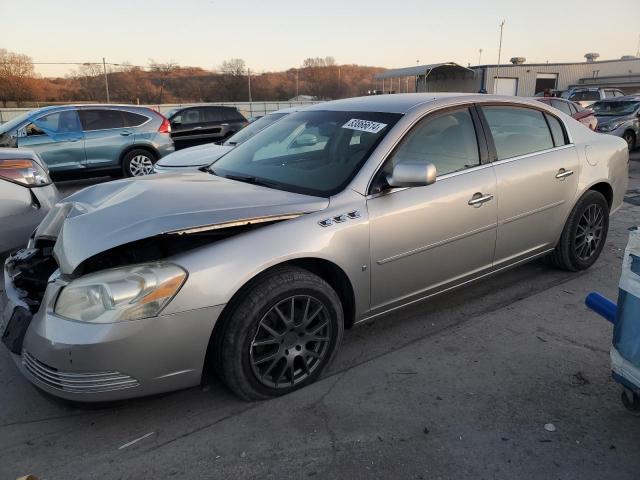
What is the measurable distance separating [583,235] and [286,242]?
3034mm

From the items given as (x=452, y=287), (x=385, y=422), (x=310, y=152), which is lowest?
(x=385, y=422)

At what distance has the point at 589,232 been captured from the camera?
439cm

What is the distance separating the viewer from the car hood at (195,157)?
6.77m

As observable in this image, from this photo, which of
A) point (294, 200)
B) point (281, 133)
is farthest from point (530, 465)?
point (281, 133)

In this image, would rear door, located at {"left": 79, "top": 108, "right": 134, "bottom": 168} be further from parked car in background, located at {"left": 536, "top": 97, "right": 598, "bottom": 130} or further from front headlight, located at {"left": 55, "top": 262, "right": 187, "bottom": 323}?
parked car in background, located at {"left": 536, "top": 97, "right": 598, "bottom": 130}

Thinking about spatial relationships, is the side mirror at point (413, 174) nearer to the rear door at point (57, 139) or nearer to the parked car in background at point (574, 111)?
the rear door at point (57, 139)

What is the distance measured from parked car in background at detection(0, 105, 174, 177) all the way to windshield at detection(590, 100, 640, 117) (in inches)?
467

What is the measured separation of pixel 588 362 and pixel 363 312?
140cm

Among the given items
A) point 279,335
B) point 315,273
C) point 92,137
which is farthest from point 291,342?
point 92,137

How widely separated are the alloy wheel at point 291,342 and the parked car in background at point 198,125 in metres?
12.4

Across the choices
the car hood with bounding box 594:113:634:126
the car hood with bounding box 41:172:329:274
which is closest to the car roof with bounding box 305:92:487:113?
the car hood with bounding box 41:172:329:274

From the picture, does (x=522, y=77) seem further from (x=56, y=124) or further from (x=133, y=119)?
(x=56, y=124)

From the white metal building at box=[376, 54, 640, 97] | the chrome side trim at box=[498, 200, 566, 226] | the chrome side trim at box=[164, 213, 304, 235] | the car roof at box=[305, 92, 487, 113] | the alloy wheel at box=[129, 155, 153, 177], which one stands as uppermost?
the white metal building at box=[376, 54, 640, 97]

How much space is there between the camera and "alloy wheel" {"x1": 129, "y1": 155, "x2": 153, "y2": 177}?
32.3ft
